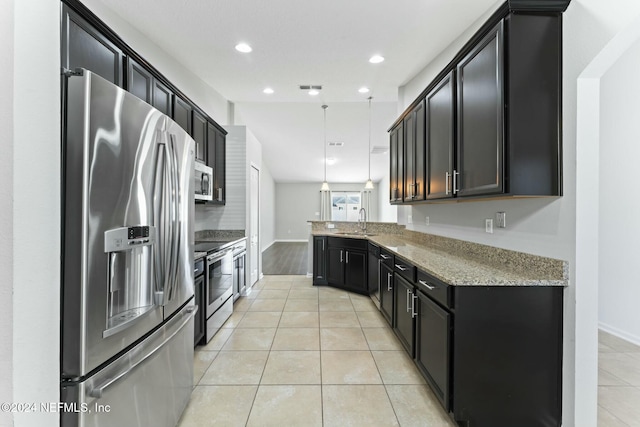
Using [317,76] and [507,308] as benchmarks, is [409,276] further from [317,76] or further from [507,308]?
[317,76]

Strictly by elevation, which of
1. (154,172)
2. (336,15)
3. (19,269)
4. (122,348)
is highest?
(336,15)

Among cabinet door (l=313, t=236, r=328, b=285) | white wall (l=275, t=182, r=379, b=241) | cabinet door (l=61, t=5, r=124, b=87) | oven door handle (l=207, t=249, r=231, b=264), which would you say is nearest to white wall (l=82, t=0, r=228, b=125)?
cabinet door (l=61, t=5, r=124, b=87)

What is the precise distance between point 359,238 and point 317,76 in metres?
2.38

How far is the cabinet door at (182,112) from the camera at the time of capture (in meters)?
2.72

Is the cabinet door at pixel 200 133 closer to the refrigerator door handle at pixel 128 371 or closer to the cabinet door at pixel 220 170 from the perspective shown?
the cabinet door at pixel 220 170

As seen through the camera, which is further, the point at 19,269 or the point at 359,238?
the point at 359,238

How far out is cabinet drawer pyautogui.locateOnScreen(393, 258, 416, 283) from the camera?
7.29 feet

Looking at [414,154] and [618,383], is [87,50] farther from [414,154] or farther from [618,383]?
[618,383]

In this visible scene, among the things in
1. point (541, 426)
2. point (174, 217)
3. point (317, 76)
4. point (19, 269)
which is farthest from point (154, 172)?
point (317, 76)

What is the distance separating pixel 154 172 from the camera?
1.31 m

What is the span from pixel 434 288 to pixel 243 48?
292 cm

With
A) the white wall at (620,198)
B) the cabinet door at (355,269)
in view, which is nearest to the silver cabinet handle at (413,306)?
the cabinet door at (355,269)

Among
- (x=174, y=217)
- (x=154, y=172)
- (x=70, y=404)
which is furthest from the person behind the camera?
(x=174, y=217)

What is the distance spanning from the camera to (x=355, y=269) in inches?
169
